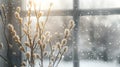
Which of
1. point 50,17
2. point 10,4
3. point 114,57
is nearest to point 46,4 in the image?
point 50,17

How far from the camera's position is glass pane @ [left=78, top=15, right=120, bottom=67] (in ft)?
7.82

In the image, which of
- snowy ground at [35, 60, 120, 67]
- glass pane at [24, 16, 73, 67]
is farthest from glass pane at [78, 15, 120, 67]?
glass pane at [24, 16, 73, 67]

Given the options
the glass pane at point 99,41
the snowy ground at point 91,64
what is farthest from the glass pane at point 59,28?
the glass pane at point 99,41

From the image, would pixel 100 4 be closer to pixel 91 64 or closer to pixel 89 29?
pixel 89 29

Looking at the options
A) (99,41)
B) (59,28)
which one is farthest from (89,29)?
(59,28)

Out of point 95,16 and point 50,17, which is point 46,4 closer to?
point 50,17

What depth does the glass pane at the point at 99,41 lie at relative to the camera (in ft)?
7.82

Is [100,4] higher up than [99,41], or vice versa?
[100,4]

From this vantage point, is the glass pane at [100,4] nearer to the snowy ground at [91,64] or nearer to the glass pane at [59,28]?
the glass pane at [59,28]

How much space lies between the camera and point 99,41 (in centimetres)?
242

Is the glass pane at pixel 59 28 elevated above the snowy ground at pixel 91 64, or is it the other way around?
the glass pane at pixel 59 28

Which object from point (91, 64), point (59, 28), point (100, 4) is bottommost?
point (91, 64)

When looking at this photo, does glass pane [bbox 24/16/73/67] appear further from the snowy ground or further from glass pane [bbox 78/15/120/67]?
glass pane [bbox 78/15/120/67]

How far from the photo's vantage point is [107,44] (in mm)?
2398
